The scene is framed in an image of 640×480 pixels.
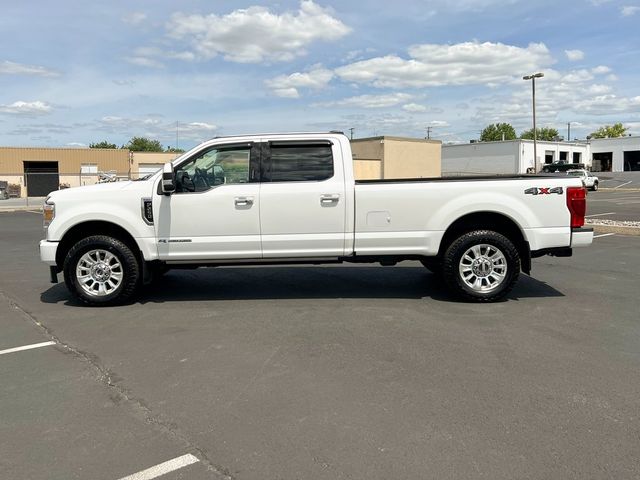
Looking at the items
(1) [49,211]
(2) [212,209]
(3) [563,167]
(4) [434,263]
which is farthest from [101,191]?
(3) [563,167]

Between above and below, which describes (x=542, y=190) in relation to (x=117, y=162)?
below

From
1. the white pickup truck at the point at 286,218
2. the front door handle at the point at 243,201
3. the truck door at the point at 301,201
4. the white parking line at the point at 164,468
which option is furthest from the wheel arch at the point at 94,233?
the white parking line at the point at 164,468

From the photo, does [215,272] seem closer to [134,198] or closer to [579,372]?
[134,198]

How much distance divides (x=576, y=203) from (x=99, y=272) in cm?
596

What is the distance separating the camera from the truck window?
265 inches

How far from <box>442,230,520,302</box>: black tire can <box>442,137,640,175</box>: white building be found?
5666 centimetres

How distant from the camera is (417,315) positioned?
20.5 ft

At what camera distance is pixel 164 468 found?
3.10m

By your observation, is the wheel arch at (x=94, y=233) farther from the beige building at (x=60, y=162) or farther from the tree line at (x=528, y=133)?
the tree line at (x=528, y=133)

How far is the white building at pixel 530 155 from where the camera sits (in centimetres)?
6531

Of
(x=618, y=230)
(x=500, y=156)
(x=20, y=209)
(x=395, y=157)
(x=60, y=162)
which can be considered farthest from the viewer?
(x=500, y=156)

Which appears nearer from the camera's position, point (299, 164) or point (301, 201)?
point (301, 201)

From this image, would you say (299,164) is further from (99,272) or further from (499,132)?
(499,132)

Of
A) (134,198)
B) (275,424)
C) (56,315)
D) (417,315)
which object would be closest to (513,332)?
(417,315)
